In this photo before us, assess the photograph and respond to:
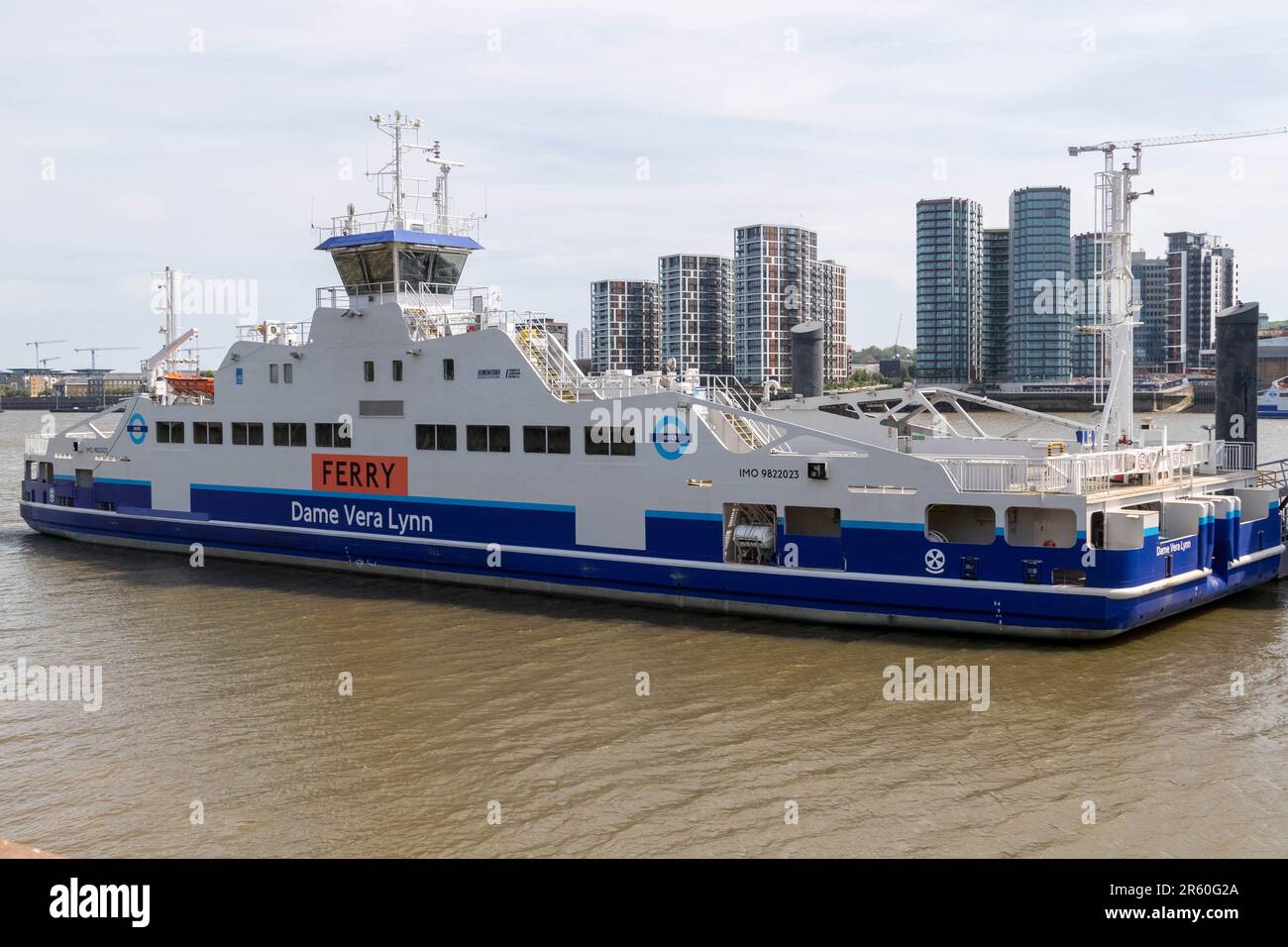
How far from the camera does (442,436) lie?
20891 millimetres

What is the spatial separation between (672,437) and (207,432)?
1200 centimetres

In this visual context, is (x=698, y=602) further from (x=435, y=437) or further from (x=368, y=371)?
(x=368, y=371)

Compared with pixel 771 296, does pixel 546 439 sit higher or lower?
lower

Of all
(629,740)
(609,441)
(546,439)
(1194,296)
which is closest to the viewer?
(629,740)

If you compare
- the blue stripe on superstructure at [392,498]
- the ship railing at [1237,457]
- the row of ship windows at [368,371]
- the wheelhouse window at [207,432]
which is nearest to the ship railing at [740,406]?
the blue stripe on superstructure at [392,498]

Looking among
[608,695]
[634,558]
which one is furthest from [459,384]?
[608,695]

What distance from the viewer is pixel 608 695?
45.2 feet

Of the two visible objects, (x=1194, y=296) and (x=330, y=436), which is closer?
(x=330, y=436)

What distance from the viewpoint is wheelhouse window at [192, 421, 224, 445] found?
24.4m

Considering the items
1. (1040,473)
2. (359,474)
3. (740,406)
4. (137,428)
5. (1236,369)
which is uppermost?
(1236,369)

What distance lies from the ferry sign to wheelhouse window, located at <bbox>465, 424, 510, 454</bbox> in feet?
5.54

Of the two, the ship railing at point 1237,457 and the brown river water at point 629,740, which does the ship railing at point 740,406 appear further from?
the ship railing at point 1237,457

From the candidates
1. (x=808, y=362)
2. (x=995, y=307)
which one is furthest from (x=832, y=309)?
(x=808, y=362)

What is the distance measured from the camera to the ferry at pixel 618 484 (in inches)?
622
